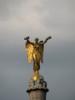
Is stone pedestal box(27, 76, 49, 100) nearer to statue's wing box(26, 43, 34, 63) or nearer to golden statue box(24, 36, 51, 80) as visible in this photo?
golden statue box(24, 36, 51, 80)

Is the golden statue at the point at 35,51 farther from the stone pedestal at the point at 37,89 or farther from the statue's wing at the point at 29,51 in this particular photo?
the stone pedestal at the point at 37,89

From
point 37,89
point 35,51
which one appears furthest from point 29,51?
point 37,89

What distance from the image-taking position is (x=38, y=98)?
139 feet

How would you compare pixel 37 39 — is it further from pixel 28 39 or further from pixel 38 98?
pixel 38 98

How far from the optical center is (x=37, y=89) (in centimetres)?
4244

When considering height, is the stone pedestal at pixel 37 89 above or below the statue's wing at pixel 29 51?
below

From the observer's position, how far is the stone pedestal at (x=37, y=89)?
139 feet

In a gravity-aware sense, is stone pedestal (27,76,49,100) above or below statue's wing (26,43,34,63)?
below

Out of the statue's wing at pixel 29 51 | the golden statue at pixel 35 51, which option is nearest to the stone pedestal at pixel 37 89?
the golden statue at pixel 35 51

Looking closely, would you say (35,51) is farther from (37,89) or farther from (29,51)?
(37,89)

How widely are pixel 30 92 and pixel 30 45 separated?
4.79 metres

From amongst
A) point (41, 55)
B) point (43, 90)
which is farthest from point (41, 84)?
point (41, 55)

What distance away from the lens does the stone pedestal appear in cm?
4244

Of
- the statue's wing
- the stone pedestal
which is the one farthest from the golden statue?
the stone pedestal
